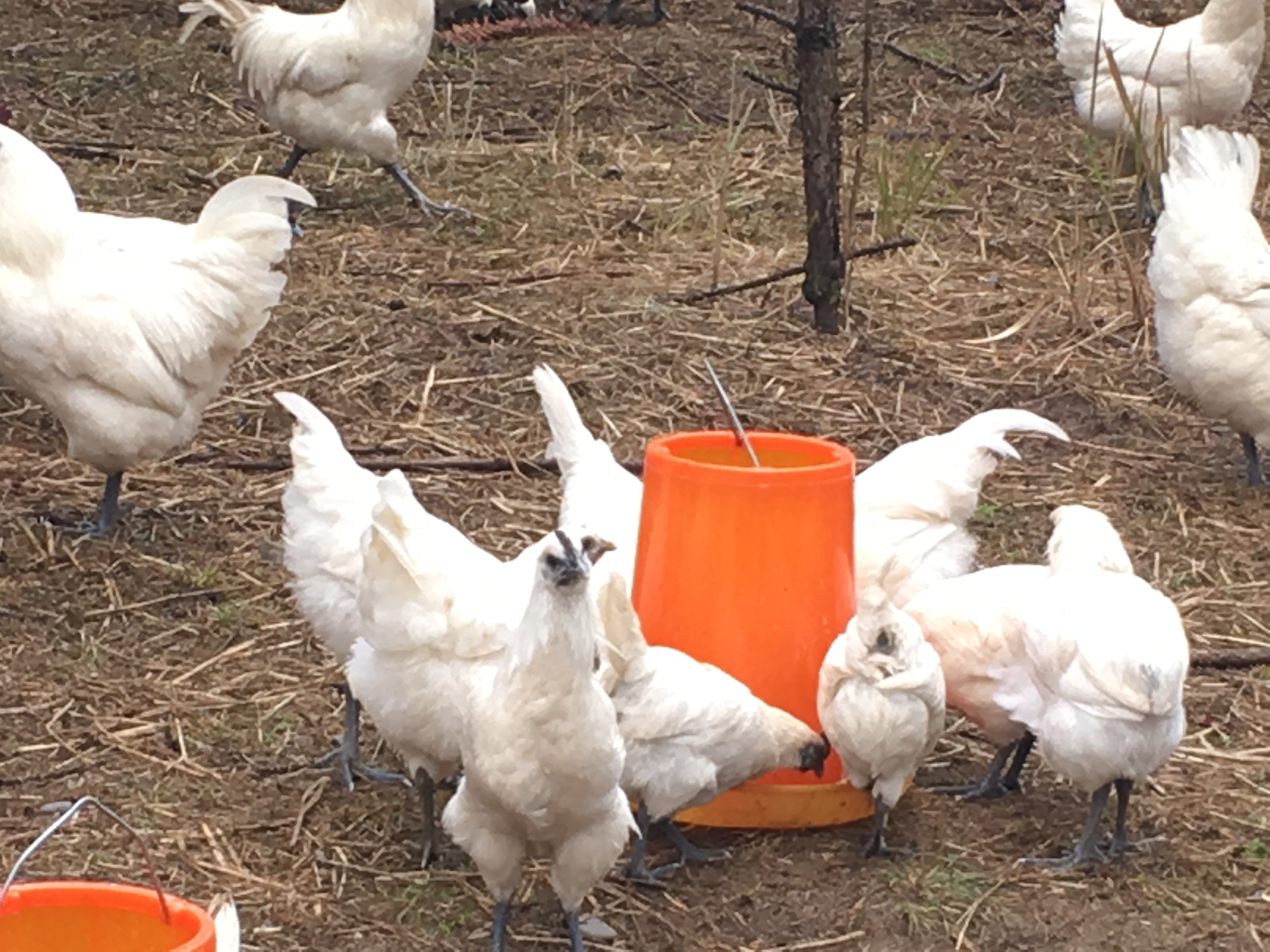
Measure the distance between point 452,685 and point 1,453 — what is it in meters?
3.21

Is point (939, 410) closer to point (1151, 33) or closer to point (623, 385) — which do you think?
point (623, 385)

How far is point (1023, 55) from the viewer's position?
1180 centimetres

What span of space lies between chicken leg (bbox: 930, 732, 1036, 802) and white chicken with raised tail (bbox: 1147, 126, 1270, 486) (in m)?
2.24

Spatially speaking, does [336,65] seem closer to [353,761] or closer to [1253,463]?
[1253,463]

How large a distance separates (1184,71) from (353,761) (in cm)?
642

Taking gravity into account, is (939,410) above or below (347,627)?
below

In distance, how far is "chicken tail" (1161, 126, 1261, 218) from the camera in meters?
6.30

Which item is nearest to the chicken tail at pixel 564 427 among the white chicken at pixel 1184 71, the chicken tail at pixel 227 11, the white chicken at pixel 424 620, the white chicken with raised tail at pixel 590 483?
the white chicken with raised tail at pixel 590 483

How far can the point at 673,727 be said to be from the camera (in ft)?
12.4

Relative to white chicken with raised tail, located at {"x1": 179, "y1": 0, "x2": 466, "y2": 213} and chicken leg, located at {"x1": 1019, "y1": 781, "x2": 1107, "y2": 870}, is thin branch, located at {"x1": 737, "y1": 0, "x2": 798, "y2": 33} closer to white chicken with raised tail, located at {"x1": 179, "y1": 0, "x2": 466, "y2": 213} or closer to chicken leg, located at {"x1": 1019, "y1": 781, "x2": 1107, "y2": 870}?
white chicken with raised tail, located at {"x1": 179, "y1": 0, "x2": 466, "y2": 213}

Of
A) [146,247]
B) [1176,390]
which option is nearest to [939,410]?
[1176,390]

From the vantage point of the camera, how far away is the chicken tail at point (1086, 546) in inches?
164

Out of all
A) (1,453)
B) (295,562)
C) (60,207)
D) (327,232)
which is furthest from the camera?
(327,232)

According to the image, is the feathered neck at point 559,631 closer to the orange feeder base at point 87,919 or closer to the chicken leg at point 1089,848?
the orange feeder base at point 87,919
